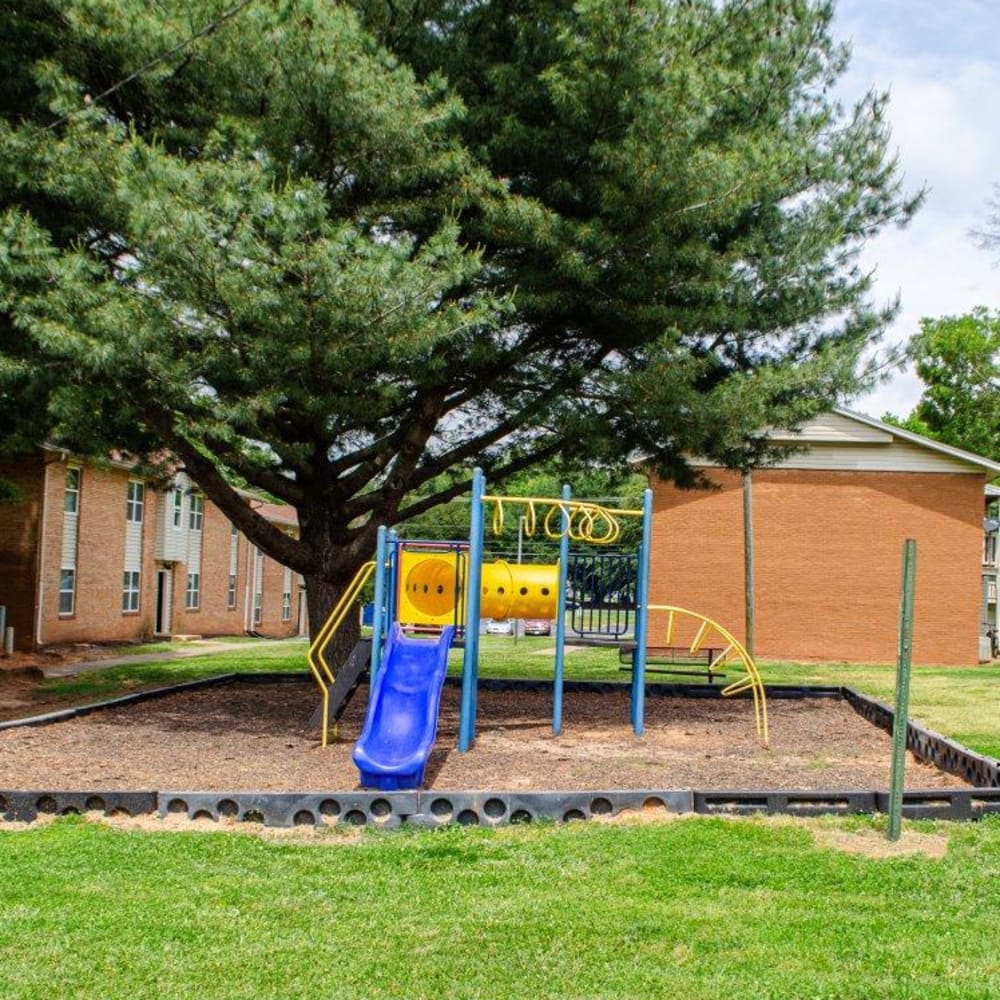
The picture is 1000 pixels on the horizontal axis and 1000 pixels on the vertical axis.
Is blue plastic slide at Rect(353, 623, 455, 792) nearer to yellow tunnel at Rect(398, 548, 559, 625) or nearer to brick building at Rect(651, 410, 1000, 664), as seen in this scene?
yellow tunnel at Rect(398, 548, 559, 625)

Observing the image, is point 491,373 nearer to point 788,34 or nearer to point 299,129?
point 299,129

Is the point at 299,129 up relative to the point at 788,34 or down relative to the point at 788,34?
down

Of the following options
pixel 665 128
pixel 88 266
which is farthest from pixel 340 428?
pixel 665 128

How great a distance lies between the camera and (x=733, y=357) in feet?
48.6

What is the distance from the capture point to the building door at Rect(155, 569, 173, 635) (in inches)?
1476

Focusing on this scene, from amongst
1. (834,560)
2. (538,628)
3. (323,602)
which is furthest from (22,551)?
(834,560)

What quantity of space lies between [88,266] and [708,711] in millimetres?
8854

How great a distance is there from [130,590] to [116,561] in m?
1.62

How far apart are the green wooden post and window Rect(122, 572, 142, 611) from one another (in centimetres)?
3002

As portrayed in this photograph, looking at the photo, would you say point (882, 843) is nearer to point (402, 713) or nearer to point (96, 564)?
point (402, 713)

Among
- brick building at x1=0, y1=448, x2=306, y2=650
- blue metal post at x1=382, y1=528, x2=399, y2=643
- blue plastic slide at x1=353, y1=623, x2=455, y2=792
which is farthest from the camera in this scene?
brick building at x1=0, y1=448, x2=306, y2=650

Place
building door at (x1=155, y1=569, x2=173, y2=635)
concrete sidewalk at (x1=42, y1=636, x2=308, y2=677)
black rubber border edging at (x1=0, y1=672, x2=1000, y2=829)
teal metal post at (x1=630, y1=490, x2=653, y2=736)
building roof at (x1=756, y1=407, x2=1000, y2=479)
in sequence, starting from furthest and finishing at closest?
building door at (x1=155, y1=569, x2=173, y2=635) < building roof at (x1=756, y1=407, x2=1000, y2=479) < concrete sidewalk at (x1=42, y1=636, x2=308, y2=677) < teal metal post at (x1=630, y1=490, x2=653, y2=736) < black rubber border edging at (x1=0, y1=672, x2=1000, y2=829)

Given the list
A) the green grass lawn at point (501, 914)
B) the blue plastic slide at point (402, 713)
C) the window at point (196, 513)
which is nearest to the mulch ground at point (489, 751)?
the blue plastic slide at point (402, 713)

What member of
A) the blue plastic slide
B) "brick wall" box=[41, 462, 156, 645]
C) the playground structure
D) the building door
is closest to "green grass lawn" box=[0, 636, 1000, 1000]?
the blue plastic slide
